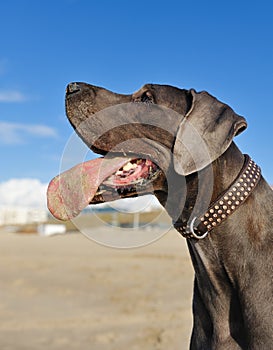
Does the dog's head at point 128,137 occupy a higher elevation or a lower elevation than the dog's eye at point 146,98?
lower

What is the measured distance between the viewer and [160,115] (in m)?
3.47

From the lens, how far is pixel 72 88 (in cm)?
349

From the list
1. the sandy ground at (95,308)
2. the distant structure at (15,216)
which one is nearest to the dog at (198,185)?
the sandy ground at (95,308)

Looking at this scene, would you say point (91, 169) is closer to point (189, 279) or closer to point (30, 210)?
point (189, 279)

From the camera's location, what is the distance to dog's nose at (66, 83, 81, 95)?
347 centimetres

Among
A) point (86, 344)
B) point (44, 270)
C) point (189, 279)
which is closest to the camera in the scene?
point (86, 344)

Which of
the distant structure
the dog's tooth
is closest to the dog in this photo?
the dog's tooth

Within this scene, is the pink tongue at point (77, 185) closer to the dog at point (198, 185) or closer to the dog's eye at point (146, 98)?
the dog at point (198, 185)

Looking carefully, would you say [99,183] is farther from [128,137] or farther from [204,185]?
[204,185]

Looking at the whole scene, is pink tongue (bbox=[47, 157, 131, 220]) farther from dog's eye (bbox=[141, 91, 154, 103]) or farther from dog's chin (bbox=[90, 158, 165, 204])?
dog's eye (bbox=[141, 91, 154, 103])

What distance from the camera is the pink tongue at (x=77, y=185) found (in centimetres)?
339

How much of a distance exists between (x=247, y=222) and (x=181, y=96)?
840 mm

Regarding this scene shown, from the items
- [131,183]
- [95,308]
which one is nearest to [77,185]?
[131,183]

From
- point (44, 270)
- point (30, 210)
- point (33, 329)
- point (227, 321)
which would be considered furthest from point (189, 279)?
point (30, 210)
